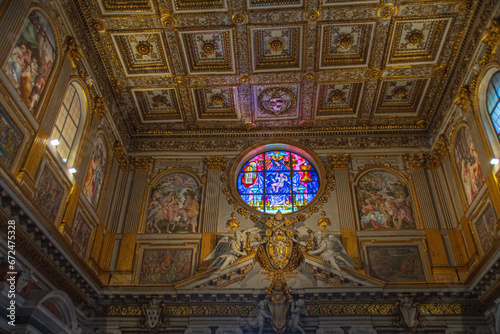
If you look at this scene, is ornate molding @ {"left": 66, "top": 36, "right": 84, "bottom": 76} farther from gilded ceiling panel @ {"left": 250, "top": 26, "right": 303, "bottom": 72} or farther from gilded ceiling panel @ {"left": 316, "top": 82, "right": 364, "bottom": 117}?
gilded ceiling panel @ {"left": 316, "top": 82, "right": 364, "bottom": 117}

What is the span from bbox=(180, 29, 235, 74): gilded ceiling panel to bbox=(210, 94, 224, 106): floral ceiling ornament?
3.73ft

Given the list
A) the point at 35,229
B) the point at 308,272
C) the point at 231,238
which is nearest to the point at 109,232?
the point at 231,238

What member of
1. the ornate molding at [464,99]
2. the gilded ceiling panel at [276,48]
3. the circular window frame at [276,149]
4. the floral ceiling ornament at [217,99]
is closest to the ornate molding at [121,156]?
the floral ceiling ornament at [217,99]

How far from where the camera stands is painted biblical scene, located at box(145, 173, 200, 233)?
13609mm

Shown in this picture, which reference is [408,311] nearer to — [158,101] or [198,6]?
[198,6]

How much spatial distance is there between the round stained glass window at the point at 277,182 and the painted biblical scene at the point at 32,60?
278 inches

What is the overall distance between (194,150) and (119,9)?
5.35 m

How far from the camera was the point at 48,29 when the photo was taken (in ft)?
32.9

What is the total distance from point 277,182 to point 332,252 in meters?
3.33

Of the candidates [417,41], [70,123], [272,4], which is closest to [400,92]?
[417,41]

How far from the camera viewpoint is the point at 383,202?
548 inches

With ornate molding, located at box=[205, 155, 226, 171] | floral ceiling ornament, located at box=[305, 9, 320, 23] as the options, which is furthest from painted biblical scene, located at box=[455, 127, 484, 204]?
ornate molding, located at box=[205, 155, 226, 171]

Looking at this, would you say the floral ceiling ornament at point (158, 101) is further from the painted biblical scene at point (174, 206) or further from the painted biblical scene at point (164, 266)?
the painted biblical scene at point (164, 266)

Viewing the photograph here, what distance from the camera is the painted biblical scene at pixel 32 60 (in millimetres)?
8605
